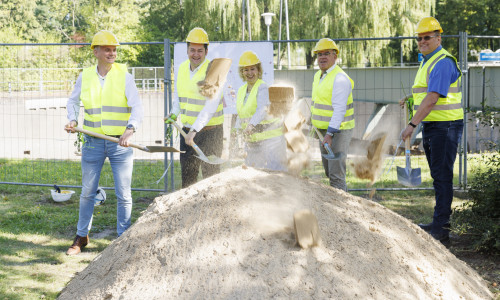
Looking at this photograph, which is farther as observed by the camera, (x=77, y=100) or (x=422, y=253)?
(x=77, y=100)

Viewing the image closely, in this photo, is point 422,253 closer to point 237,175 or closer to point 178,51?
point 237,175

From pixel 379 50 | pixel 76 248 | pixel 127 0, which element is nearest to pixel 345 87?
pixel 76 248

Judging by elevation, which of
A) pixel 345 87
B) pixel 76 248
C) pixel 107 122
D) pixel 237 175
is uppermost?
pixel 345 87

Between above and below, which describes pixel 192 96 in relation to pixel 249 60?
below

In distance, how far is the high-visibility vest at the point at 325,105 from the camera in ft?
18.3

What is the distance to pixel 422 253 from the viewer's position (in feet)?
12.6

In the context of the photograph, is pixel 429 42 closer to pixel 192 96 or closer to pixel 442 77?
pixel 442 77

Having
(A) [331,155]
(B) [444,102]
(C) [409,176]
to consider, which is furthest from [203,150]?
(B) [444,102]

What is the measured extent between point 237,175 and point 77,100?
84.2 inches

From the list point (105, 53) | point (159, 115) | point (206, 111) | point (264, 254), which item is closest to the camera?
point (264, 254)

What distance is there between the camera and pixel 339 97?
5473 millimetres

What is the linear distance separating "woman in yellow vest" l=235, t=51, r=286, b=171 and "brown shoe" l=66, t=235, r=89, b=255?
6.24 feet

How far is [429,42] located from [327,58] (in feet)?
3.33

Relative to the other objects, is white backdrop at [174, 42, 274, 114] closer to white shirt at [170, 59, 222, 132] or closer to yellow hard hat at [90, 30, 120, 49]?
white shirt at [170, 59, 222, 132]
